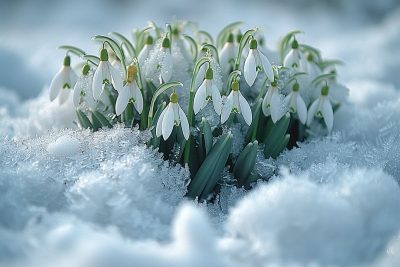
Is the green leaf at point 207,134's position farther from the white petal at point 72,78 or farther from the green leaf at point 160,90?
the white petal at point 72,78

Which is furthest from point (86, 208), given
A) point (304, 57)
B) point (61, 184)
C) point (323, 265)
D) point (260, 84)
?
point (304, 57)

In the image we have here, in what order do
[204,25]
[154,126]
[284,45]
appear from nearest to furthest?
[154,126] → [284,45] → [204,25]

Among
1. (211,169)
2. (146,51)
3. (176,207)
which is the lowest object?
(176,207)

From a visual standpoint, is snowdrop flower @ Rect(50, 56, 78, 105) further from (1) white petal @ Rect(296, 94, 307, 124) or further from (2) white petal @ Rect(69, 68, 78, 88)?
(1) white petal @ Rect(296, 94, 307, 124)

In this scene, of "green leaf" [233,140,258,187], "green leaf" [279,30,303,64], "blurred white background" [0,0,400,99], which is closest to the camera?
"green leaf" [233,140,258,187]

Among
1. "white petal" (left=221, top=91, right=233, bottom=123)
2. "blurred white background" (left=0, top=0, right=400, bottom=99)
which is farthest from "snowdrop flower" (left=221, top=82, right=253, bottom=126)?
"blurred white background" (left=0, top=0, right=400, bottom=99)

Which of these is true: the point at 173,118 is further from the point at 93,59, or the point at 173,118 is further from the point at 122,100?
the point at 93,59

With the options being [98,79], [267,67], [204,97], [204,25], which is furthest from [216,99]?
[204,25]
